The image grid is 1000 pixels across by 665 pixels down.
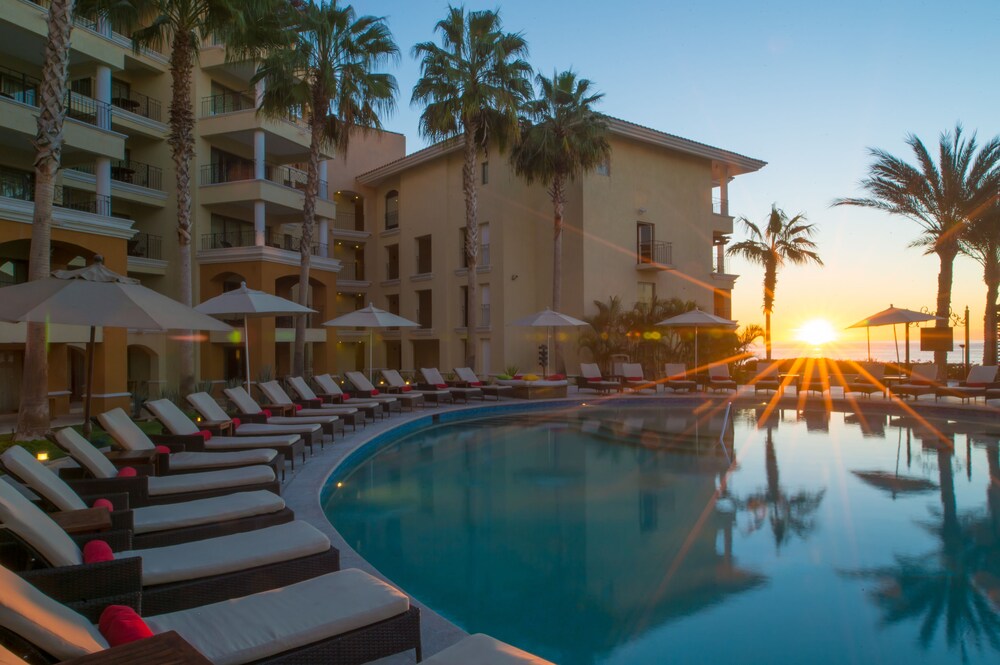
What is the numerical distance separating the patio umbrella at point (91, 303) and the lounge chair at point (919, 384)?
16.9m

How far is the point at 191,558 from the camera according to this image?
3.64m

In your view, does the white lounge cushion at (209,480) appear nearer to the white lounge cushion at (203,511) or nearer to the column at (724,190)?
the white lounge cushion at (203,511)

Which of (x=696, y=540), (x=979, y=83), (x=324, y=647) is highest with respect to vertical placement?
(x=979, y=83)

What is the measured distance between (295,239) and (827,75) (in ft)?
72.5

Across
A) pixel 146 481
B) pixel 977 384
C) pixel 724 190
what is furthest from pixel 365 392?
pixel 724 190

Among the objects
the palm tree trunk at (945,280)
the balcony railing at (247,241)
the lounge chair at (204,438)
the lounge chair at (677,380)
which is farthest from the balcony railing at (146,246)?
the palm tree trunk at (945,280)

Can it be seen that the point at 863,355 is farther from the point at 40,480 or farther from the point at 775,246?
the point at 40,480

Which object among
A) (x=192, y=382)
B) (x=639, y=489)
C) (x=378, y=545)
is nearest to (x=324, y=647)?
(x=378, y=545)

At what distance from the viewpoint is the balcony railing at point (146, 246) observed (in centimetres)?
2227

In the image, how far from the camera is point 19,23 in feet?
50.8

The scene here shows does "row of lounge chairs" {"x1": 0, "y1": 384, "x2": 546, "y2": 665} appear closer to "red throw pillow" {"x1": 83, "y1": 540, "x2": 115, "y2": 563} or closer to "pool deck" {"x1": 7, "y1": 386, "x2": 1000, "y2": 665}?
"red throw pillow" {"x1": 83, "y1": 540, "x2": 115, "y2": 563}

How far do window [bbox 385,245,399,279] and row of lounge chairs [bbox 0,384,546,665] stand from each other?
2751cm

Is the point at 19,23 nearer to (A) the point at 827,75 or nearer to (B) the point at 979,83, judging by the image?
(A) the point at 827,75

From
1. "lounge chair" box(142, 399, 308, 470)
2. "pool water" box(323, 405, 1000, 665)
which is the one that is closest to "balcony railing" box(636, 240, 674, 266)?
"pool water" box(323, 405, 1000, 665)
